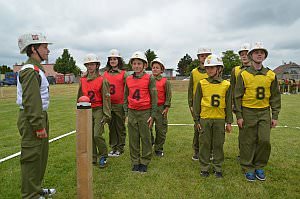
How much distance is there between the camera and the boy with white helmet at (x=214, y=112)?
4750 millimetres

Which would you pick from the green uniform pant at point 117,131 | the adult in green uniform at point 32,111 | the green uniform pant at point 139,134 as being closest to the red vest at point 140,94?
the green uniform pant at point 139,134

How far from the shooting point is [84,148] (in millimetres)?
3297

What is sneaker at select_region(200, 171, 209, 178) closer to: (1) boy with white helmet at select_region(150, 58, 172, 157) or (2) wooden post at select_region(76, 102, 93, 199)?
(1) boy with white helmet at select_region(150, 58, 172, 157)

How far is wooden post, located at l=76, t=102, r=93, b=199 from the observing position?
10.7ft

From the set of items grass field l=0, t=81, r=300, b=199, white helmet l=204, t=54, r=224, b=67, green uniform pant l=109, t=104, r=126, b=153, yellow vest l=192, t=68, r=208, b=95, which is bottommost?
grass field l=0, t=81, r=300, b=199

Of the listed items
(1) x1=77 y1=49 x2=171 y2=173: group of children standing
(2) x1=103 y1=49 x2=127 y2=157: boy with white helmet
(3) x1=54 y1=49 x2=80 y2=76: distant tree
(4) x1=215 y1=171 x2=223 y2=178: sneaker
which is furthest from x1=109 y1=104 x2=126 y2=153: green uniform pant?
(3) x1=54 y1=49 x2=80 y2=76: distant tree

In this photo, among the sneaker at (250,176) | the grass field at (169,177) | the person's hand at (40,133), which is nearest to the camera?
the person's hand at (40,133)

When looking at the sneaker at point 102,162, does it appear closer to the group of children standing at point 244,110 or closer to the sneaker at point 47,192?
the sneaker at point 47,192

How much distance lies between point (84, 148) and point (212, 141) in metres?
2.45

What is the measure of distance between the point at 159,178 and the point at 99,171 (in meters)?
1.13

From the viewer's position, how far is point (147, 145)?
203 inches

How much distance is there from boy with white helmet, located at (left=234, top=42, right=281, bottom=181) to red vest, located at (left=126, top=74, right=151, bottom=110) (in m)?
1.54

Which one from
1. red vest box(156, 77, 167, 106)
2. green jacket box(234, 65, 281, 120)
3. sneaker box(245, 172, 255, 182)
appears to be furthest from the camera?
red vest box(156, 77, 167, 106)

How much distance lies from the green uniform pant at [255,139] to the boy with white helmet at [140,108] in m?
1.62
